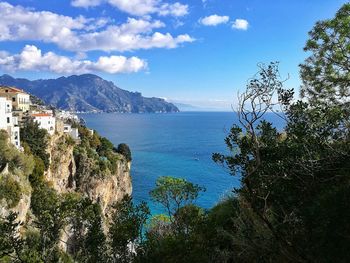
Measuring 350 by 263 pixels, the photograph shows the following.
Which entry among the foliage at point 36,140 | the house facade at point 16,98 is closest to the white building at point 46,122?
the foliage at point 36,140

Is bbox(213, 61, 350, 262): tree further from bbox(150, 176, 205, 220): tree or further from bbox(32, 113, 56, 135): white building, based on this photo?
bbox(32, 113, 56, 135): white building

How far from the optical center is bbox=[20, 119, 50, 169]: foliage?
45281 mm

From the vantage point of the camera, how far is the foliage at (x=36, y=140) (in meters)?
45.3

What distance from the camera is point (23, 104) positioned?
207 feet

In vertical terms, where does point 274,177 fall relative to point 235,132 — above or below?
below

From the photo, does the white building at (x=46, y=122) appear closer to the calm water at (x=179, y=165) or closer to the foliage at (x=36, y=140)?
the foliage at (x=36, y=140)

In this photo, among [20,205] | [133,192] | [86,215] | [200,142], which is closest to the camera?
[86,215]

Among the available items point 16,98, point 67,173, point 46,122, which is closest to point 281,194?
point 67,173

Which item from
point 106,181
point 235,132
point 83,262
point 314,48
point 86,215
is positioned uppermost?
point 314,48

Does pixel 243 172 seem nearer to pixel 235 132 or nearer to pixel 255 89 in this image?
pixel 235 132

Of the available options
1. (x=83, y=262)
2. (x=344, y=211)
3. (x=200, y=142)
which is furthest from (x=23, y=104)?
(x=200, y=142)

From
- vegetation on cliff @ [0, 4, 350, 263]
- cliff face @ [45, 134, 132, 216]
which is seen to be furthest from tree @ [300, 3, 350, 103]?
cliff face @ [45, 134, 132, 216]

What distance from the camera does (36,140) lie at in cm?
4659

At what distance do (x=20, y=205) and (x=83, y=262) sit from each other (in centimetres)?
1544
